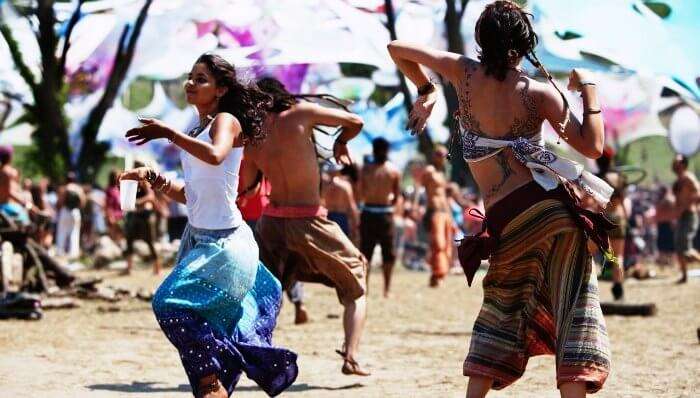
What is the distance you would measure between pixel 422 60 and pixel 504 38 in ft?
1.08

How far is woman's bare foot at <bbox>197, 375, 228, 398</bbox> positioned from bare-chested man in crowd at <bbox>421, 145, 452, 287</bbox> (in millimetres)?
9702

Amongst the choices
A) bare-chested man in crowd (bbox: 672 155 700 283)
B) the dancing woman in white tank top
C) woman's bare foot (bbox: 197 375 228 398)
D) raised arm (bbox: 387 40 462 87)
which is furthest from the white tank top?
bare-chested man in crowd (bbox: 672 155 700 283)

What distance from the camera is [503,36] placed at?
14.6 ft

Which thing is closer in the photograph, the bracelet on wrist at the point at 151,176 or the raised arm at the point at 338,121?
the bracelet on wrist at the point at 151,176

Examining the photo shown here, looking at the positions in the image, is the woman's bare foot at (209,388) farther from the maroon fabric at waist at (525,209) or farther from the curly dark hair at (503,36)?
the curly dark hair at (503,36)

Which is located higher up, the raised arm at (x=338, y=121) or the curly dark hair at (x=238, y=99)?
the curly dark hair at (x=238, y=99)

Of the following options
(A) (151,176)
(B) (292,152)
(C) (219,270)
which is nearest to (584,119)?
(C) (219,270)

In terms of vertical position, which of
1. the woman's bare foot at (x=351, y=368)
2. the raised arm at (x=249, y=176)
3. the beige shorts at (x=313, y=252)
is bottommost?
the woman's bare foot at (x=351, y=368)

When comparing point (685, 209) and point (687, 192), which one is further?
point (685, 209)

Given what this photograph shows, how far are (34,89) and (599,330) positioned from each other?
69.1ft

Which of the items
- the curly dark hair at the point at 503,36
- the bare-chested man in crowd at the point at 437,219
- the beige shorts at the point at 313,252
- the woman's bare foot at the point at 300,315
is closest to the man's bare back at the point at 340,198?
the bare-chested man in crowd at the point at 437,219

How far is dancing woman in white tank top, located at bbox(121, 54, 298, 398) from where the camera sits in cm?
470

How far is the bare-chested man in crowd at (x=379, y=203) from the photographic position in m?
12.7

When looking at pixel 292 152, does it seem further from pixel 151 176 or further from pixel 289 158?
pixel 151 176
